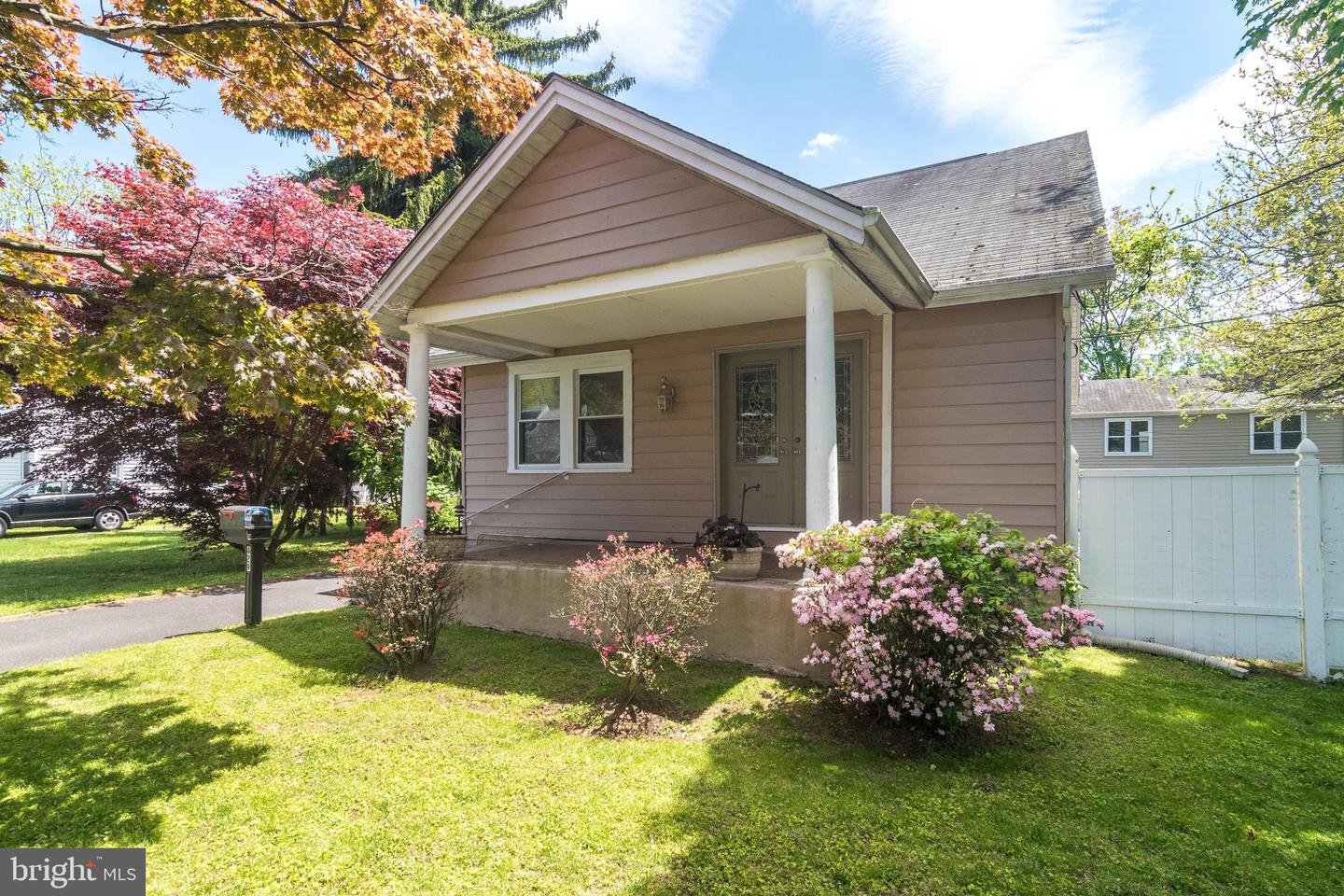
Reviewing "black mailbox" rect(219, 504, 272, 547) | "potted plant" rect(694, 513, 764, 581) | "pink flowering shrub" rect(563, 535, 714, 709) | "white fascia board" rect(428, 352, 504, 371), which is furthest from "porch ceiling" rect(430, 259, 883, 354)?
"black mailbox" rect(219, 504, 272, 547)

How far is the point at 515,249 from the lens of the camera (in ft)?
19.6

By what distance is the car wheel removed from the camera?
1678 centimetres

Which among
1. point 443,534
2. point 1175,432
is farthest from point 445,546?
point 1175,432

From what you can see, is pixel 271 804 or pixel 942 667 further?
pixel 942 667

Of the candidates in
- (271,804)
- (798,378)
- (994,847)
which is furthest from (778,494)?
(271,804)

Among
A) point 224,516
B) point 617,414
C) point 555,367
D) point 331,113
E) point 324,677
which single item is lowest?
point 324,677

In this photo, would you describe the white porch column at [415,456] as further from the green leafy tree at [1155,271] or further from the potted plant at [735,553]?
the green leafy tree at [1155,271]

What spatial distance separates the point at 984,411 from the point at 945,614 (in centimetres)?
295

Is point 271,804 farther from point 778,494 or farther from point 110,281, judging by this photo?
point 110,281

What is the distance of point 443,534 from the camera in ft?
23.1

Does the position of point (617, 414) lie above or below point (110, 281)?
below

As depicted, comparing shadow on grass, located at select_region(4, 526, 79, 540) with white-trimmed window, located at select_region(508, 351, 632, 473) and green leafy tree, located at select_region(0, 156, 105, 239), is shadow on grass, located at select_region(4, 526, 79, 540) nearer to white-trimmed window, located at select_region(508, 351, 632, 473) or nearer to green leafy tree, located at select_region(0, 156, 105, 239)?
green leafy tree, located at select_region(0, 156, 105, 239)

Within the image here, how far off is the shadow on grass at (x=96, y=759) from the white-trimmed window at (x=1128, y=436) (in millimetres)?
21441

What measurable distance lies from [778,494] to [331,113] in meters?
5.41
